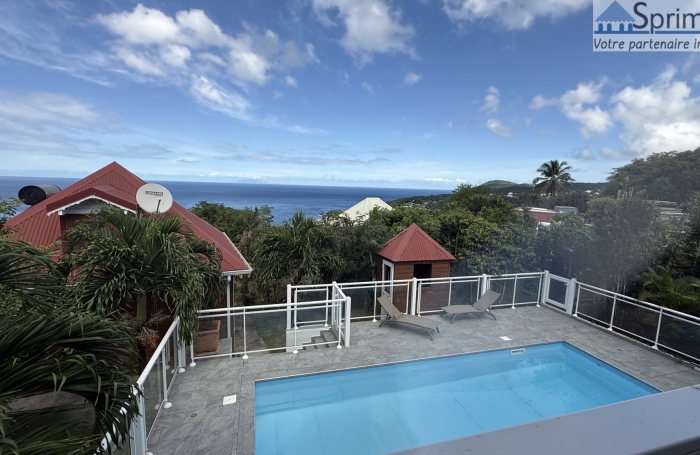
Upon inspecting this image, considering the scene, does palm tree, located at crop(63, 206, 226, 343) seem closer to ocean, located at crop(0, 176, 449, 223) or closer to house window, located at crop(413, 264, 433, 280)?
house window, located at crop(413, 264, 433, 280)

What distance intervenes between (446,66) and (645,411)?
17.8 meters

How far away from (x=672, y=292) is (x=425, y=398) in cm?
685

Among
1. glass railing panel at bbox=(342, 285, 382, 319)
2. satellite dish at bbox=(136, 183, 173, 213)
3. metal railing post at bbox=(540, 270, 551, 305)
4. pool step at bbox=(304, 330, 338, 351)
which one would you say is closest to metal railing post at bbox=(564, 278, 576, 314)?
metal railing post at bbox=(540, 270, 551, 305)

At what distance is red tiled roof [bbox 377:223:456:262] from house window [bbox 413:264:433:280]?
0.40 meters

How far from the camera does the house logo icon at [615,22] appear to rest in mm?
6871

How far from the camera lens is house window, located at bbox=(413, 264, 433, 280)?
10664 mm

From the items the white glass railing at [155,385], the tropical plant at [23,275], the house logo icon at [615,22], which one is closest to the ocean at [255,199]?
the house logo icon at [615,22]

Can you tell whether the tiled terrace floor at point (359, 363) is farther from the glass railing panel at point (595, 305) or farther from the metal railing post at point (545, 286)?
the metal railing post at point (545, 286)

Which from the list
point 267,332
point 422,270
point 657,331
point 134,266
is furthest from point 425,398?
point 657,331

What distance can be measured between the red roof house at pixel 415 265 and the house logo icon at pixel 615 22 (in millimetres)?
6471

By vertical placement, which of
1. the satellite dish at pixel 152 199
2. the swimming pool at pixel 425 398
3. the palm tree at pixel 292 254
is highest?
the satellite dish at pixel 152 199

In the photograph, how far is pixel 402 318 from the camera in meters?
8.47

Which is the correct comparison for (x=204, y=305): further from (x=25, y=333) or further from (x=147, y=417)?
(x=25, y=333)

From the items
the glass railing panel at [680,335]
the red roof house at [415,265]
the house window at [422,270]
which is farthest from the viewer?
the house window at [422,270]
